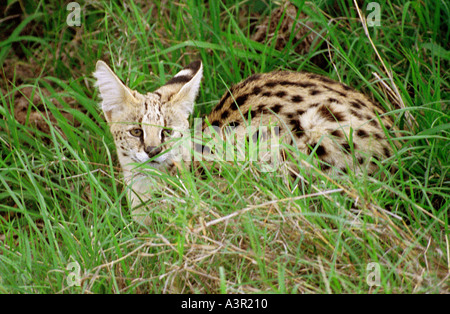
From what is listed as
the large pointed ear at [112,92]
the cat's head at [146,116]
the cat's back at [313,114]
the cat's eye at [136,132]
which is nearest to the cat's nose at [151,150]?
the cat's head at [146,116]

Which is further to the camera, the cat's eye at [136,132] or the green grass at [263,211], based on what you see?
the cat's eye at [136,132]


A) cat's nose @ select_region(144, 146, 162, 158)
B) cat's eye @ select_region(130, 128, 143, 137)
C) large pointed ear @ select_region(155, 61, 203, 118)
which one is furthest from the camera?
large pointed ear @ select_region(155, 61, 203, 118)

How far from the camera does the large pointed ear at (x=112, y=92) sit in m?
3.91

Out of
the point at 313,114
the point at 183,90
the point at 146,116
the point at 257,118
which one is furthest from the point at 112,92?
the point at 313,114

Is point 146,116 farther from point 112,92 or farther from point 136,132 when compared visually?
point 112,92

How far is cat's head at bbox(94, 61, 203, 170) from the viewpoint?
151 inches

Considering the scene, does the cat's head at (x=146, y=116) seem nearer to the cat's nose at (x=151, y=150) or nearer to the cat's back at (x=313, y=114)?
the cat's nose at (x=151, y=150)

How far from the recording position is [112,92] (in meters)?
4.00

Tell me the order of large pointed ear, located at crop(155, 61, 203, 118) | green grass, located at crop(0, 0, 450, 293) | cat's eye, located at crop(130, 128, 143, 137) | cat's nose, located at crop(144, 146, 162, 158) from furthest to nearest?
large pointed ear, located at crop(155, 61, 203, 118), cat's eye, located at crop(130, 128, 143, 137), cat's nose, located at crop(144, 146, 162, 158), green grass, located at crop(0, 0, 450, 293)

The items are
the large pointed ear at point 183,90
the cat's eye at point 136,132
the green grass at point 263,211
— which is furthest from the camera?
the large pointed ear at point 183,90

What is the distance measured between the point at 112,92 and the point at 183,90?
441mm

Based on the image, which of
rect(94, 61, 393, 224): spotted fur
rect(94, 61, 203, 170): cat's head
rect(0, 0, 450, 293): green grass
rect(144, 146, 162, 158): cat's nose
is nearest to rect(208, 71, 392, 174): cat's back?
rect(94, 61, 393, 224): spotted fur

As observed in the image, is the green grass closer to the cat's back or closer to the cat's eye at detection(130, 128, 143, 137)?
the cat's back

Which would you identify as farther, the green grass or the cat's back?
the cat's back
